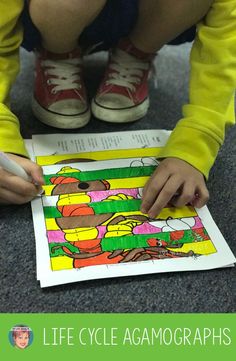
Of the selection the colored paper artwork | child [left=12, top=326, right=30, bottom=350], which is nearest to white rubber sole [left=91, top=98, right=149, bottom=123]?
the colored paper artwork

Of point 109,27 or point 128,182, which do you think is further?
point 109,27

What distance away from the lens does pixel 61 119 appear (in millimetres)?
781

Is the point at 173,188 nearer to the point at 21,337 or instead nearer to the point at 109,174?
the point at 109,174

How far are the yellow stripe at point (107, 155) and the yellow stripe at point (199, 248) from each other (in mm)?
176

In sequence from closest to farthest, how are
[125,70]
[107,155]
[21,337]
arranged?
[21,337]
[107,155]
[125,70]

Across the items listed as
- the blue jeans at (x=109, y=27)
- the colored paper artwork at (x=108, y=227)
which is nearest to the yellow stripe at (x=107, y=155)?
the colored paper artwork at (x=108, y=227)

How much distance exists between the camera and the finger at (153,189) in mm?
645

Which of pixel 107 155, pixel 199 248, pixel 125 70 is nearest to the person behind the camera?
pixel 199 248

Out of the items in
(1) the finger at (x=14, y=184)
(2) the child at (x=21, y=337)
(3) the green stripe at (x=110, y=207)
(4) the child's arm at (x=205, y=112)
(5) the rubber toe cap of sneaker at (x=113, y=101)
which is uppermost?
(4) the child's arm at (x=205, y=112)

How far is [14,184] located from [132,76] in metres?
0.33

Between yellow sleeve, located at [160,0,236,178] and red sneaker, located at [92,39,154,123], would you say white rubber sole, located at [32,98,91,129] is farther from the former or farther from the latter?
yellow sleeve, located at [160,0,236,178]

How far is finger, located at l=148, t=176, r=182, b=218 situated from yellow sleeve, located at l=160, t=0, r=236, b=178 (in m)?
0.04

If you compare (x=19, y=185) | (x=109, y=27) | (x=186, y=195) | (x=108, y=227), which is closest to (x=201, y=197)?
(x=186, y=195)

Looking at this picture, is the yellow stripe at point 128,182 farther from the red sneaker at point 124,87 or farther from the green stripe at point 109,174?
the red sneaker at point 124,87
